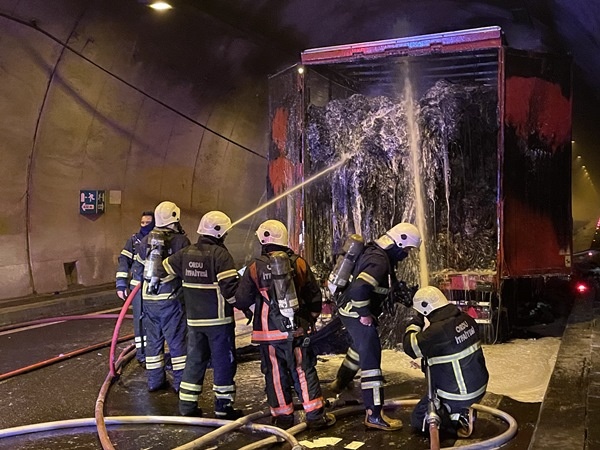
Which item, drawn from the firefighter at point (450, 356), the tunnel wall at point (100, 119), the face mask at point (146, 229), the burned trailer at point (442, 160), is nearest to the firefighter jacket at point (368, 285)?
the firefighter at point (450, 356)

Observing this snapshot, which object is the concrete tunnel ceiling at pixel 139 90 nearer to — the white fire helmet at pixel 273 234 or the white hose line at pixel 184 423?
the white fire helmet at pixel 273 234

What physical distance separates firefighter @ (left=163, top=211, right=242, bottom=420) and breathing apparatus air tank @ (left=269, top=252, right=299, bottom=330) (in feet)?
1.66

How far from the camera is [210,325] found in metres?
5.29

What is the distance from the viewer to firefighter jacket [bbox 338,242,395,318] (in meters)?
4.96

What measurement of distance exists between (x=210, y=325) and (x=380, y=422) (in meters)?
1.46

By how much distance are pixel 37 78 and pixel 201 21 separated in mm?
2890

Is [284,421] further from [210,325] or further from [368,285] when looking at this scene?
[368,285]

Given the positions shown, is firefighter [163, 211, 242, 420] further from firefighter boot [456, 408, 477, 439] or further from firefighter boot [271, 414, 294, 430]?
firefighter boot [456, 408, 477, 439]

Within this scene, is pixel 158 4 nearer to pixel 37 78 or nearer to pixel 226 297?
pixel 37 78

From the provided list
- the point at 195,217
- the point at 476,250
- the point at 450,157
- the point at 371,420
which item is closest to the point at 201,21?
the point at 195,217

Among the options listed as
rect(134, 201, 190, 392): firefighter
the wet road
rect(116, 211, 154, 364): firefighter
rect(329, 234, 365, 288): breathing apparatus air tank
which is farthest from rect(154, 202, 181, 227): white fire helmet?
rect(329, 234, 365, 288): breathing apparatus air tank

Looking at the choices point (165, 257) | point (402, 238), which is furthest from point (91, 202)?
point (402, 238)

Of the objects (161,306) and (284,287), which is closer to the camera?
(284,287)

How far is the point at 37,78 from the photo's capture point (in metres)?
10.0
